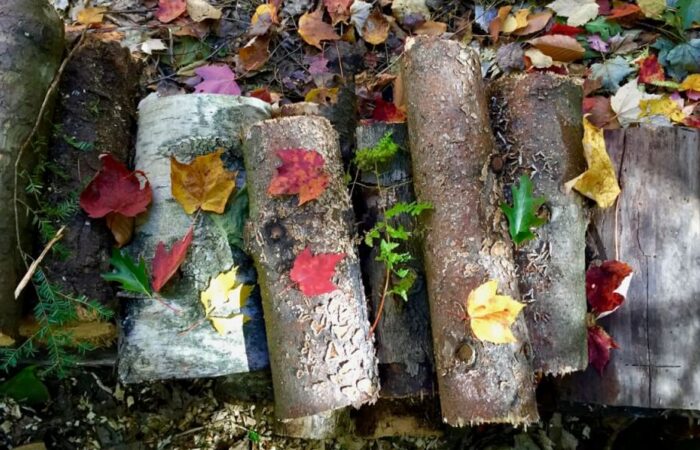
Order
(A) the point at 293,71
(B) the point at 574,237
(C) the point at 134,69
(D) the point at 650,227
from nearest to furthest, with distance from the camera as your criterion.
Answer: (B) the point at 574,237 → (D) the point at 650,227 → (C) the point at 134,69 → (A) the point at 293,71

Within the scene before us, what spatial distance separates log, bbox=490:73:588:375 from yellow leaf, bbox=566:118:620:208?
28mm

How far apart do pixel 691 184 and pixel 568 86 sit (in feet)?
2.09

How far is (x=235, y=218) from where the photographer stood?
2.25m

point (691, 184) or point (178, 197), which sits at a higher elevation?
point (178, 197)

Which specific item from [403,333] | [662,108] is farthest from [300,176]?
[662,108]

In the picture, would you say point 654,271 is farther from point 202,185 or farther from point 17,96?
point 17,96

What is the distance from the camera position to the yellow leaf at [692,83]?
3002mm

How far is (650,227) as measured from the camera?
7.58 ft

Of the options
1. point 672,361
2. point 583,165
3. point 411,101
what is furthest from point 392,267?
point 672,361

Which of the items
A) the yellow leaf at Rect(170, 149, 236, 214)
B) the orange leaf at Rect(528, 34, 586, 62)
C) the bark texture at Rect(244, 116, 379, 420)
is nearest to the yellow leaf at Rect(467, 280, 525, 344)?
the bark texture at Rect(244, 116, 379, 420)

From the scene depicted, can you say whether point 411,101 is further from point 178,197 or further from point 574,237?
point 178,197

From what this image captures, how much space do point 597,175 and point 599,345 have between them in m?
0.62

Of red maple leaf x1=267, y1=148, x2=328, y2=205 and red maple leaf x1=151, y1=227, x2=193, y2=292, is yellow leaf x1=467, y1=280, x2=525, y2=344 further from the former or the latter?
red maple leaf x1=151, y1=227, x2=193, y2=292

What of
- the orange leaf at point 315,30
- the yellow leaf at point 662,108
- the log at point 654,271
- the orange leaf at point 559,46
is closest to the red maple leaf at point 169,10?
the orange leaf at point 315,30
